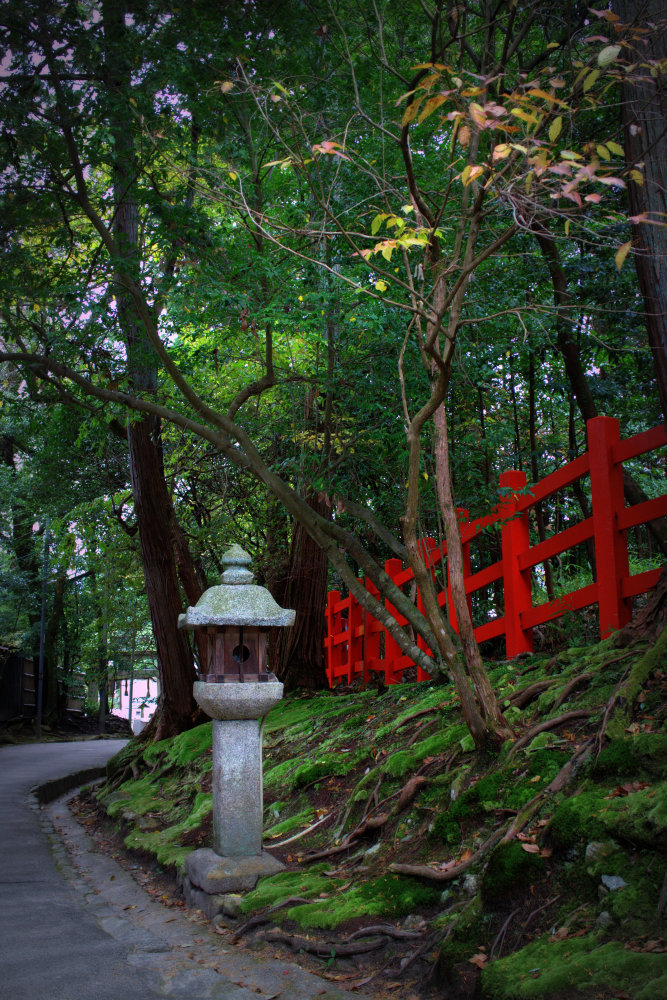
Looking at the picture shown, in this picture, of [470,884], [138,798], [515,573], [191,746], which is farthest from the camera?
[191,746]

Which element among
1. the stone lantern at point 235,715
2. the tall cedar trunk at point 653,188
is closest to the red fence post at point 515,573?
the tall cedar trunk at point 653,188

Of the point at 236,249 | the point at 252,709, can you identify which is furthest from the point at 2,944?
the point at 236,249

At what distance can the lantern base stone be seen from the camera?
18.4ft

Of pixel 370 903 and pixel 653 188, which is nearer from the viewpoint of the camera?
pixel 370 903

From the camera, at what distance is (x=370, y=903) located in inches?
176

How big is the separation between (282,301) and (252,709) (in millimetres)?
3669

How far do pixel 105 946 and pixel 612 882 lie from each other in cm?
326

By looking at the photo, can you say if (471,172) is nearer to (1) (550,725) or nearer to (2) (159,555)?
(1) (550,725)

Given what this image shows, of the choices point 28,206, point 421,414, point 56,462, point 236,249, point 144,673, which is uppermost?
point 28,206

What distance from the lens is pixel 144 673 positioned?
5088cm

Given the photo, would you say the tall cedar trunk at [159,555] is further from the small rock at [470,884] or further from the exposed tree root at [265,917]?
the small rock at [470,884]

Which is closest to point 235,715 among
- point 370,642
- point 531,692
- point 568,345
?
point 531,692

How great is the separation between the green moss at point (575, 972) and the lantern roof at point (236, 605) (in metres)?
3.25

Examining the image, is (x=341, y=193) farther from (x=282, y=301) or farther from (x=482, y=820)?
(x=482, y=820)
